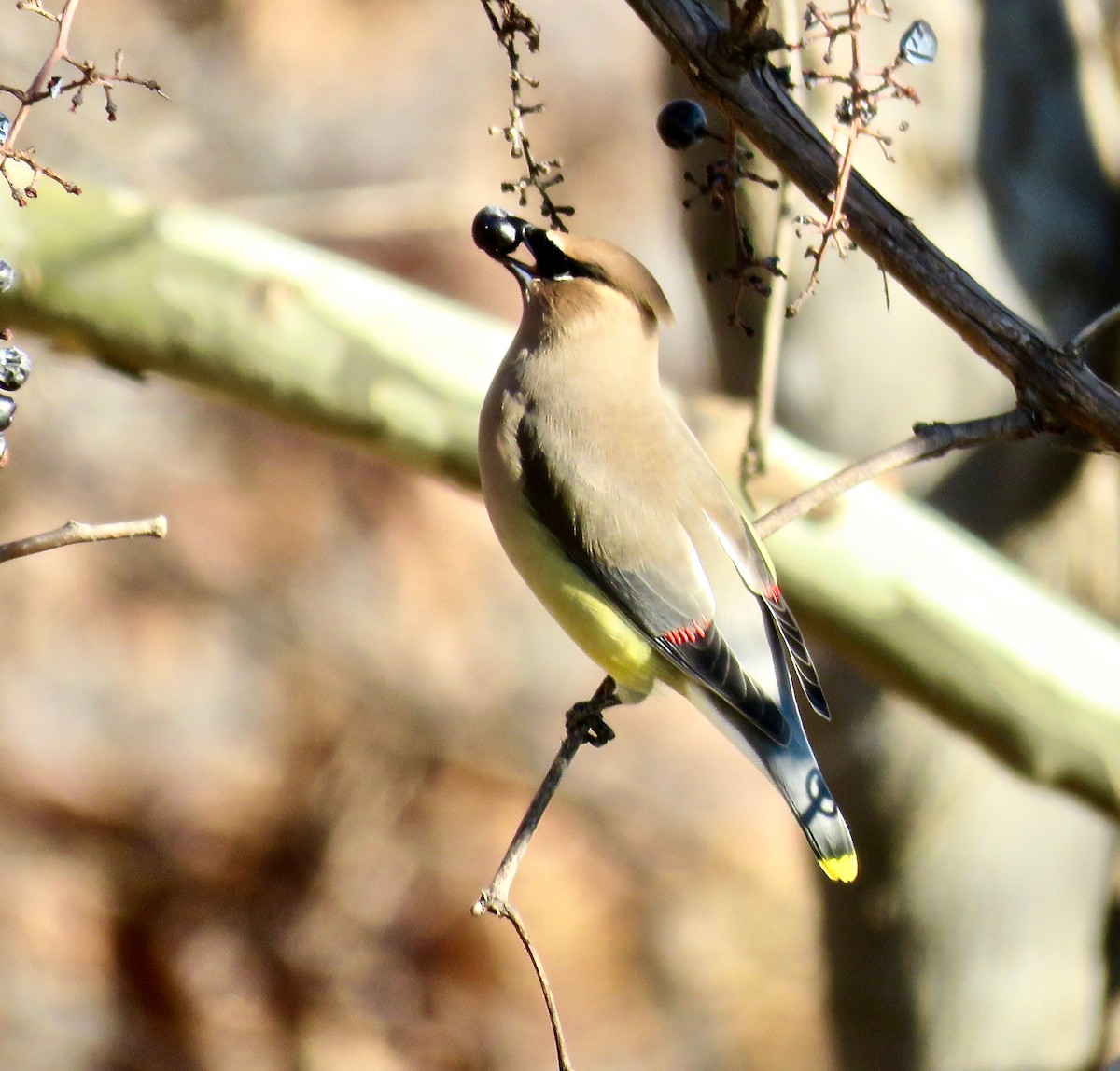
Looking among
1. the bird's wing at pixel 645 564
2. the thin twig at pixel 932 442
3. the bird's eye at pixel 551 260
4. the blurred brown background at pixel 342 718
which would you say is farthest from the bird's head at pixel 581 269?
the blurred brown background at pixel 342 718

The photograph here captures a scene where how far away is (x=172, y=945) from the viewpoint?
5395 millimetres

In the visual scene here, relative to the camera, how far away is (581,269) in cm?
147

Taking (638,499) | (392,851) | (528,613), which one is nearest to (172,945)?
(392,851)

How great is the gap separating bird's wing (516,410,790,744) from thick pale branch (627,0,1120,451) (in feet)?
1.34

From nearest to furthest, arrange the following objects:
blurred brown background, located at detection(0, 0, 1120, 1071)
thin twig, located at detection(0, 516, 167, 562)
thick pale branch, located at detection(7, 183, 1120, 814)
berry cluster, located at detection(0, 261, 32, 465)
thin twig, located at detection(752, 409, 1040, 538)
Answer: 1. thin twig, located at detection(0, 516, 167, 562)
2. berry cluster, located at detection(0, 261, 32, 465)
3. thin twig, located at detection(752, 409, 1040, 538)
4. thick pale branch, located at detection(7, 183, 1120, 814)
5. blurred brown background, located at detection(0, 0, 1120, 1071)

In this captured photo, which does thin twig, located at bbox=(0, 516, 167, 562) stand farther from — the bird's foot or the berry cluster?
the bird's foot

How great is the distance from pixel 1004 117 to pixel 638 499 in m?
1.76

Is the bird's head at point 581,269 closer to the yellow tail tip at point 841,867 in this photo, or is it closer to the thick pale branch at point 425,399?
the yellow tail tip at point 841,867

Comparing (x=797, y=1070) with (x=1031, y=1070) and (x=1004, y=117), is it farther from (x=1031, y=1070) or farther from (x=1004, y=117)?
(x=1004, y=117)

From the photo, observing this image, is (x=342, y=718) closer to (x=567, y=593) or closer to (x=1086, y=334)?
(x=567, y=593)

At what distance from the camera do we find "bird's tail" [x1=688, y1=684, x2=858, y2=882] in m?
1.52

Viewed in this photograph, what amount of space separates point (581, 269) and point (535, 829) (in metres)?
0.53

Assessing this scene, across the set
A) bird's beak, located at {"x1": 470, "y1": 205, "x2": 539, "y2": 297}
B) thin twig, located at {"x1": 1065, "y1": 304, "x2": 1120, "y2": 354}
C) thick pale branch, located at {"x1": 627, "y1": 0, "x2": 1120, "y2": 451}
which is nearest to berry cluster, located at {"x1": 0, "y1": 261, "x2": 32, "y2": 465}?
bird's beak, located at {"x1": 470, "y1": 205, "x2": 539, "y2": 297}

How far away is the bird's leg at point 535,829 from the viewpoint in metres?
1.08
